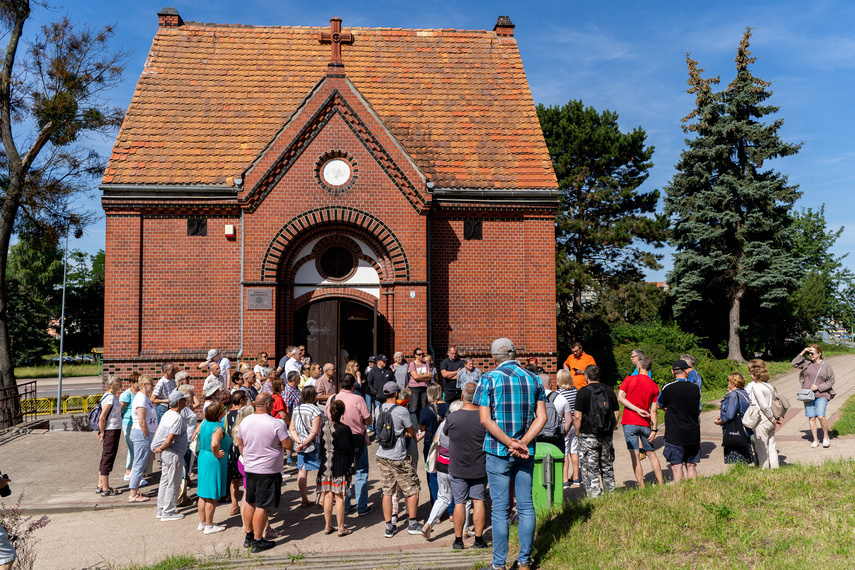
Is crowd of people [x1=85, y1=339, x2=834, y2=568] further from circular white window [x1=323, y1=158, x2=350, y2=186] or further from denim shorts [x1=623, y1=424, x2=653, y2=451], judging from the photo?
circular white window [x1=323, y1=158, x2=350, y2=186]

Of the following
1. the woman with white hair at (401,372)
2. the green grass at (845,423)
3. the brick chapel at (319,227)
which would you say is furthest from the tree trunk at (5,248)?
the green grass at (845,423)

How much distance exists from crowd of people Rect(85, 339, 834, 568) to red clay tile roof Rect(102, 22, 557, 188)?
7.49 m

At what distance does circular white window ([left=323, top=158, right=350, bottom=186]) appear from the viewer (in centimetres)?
1379

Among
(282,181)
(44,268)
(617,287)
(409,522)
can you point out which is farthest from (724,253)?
(44,268)

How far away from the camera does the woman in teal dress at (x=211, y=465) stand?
6750mm

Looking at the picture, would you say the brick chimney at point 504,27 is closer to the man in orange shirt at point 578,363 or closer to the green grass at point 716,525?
the man in orange shirt at point 578,363

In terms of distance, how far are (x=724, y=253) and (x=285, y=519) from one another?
77.0ft

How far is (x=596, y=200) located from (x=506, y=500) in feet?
84.0

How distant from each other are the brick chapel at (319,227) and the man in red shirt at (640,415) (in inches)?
260

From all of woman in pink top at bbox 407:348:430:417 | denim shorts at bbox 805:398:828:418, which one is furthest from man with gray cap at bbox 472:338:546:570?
denim shorts at bbox 805:398:828:418

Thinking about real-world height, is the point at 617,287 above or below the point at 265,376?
above

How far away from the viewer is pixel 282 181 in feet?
44.6

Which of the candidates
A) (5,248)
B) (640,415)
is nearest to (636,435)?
(640,415)

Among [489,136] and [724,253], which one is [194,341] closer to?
[489,136]
